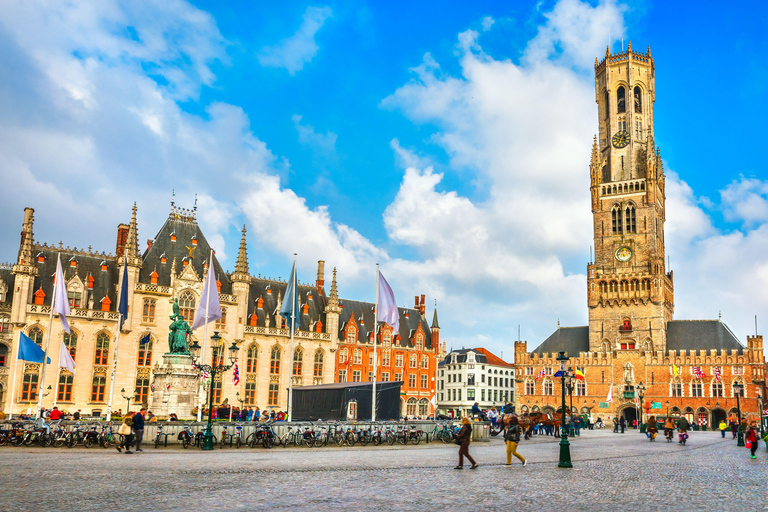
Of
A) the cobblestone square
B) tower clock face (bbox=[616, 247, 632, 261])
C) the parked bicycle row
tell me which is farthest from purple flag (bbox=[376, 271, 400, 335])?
tower clock face (bbox=[616, 247, 632, 261])

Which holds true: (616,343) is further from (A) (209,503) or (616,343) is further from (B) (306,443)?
(A) (209,503)

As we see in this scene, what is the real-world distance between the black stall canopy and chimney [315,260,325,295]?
3456 cm

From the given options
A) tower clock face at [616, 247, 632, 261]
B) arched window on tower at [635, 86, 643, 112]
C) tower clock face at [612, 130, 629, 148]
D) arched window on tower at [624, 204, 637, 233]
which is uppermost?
arched window on tower at [635, 86, 643, 112]

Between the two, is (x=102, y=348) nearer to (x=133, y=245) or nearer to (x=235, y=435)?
(x=133, y=245)

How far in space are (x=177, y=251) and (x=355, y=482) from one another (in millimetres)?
51978

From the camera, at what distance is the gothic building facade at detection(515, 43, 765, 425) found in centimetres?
7881

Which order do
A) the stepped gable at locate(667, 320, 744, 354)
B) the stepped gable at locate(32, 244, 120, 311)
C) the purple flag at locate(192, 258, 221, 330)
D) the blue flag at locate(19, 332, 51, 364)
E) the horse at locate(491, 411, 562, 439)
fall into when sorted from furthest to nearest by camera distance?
the stepped gable at locate(667, 320, 744, 354) → the stepped gable at locate(32, 244, 120, 311) → the purple flag at locate(192, 258, 221, 330) → the horse at locate(491, 411, 562, 439) → the blue flag at locate(19, 332, 51, 364)

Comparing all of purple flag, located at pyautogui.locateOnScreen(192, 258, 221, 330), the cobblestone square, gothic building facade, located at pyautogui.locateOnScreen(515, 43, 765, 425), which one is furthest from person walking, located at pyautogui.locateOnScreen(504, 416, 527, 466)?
gothic building facade, located at pyautogui.locateOnScreen(515, 43, 765, 425)

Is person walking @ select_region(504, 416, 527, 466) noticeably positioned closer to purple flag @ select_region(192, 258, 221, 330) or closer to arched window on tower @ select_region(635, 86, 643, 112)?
purple flag @ select_region(192, 258, 221, 330)

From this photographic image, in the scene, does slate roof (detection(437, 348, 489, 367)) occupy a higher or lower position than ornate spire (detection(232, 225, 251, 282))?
lower

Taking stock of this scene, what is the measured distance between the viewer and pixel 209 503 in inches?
490

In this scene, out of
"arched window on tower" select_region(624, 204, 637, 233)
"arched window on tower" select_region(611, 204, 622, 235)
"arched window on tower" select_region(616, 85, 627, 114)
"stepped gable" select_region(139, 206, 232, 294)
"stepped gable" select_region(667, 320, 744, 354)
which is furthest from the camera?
"arched window on tower" select_region(616, 85, 627, 114)

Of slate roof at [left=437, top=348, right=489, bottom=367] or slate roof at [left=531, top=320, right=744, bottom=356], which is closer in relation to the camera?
slate roof at [left=531, top=320, right=744, bottom=356]

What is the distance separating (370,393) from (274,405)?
2890cm
